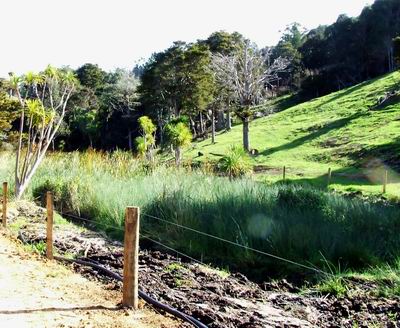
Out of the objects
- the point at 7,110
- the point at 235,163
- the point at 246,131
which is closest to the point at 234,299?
the point at 235,163

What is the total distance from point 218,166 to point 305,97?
39.6 metres

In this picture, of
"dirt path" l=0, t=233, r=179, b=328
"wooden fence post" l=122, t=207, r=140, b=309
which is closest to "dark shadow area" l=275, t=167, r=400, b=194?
"dirt path" l=0, t=233, r=179, b=328

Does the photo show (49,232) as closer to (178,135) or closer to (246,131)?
(178,135)

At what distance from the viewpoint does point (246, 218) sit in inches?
381

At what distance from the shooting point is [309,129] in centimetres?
3847

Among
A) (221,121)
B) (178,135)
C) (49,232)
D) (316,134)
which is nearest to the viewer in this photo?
(49,232)

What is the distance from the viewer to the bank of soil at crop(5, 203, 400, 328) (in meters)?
5.10

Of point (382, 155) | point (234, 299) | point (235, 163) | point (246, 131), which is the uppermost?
point (246, 131)

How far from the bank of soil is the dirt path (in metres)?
0.33

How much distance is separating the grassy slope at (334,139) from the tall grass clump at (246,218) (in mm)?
8189

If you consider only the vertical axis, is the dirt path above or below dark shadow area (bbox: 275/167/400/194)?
below

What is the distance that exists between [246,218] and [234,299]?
3936mm

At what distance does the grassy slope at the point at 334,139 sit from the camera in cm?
2431

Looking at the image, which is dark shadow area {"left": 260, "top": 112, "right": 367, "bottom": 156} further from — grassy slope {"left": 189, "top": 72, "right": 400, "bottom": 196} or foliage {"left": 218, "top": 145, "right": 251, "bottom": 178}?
foliage {"left": 218, "top": 145, "right": 251, "bottom": 178}
